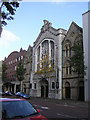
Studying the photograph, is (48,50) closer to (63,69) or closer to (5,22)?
(63,69)

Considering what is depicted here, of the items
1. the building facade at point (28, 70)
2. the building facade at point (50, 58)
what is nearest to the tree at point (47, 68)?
the building facade at point (50, 58)

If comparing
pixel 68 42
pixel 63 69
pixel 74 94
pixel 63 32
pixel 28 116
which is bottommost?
pixel 74 94

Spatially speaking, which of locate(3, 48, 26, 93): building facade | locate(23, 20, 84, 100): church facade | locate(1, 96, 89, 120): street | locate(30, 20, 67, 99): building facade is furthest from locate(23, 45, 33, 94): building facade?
locate(1, 96, 89, 120): street

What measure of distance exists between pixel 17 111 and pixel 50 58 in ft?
104

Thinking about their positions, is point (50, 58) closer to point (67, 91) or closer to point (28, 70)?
point (67, 91)

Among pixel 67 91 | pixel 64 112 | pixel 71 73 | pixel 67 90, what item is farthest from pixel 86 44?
pixel 64 112

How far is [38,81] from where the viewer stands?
39.0 m

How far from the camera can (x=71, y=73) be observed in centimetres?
3017

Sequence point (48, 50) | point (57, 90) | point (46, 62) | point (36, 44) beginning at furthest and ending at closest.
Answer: point (36, 44) → point (48, 50) → point (46, 62) → point (57, 90)

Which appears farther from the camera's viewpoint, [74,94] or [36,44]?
[36,44]

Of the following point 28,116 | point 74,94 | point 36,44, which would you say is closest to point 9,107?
point 28,116

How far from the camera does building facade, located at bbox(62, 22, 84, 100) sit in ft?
91.6

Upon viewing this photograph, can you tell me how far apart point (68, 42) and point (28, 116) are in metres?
28.7

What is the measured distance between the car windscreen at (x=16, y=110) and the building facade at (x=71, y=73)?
74.3 ft
